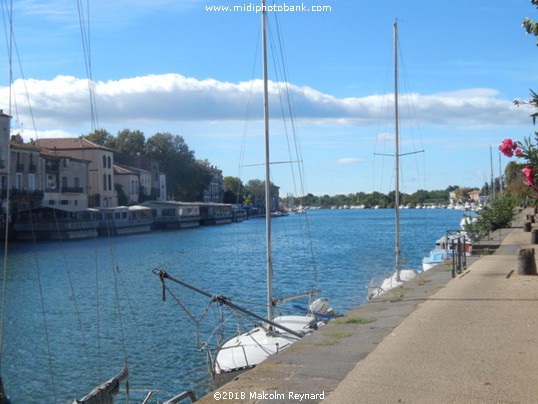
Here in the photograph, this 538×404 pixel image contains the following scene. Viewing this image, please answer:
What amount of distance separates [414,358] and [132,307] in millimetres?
18569

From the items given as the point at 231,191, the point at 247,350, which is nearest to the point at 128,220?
the point at 247,350

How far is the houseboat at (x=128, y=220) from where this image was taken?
278 feet

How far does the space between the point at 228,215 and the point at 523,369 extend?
127 m

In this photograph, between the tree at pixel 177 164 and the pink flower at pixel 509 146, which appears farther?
the tree at pixel 177 164

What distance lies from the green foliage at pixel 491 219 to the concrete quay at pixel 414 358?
2689cm

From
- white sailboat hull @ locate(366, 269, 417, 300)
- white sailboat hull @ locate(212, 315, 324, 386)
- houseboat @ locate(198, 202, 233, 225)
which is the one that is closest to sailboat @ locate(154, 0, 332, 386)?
white sailboat hull @ locate(212, 315, 324, 386)

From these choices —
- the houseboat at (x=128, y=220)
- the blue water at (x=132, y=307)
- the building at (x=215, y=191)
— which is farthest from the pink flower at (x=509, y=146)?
the building at (x=215, y=191)

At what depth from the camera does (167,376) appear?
1631 cm

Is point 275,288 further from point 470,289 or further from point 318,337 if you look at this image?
point 318,337

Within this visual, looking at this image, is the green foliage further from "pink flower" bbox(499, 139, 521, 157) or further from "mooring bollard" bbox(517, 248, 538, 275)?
"pink flower" bbox(499, 139, 521, 157)

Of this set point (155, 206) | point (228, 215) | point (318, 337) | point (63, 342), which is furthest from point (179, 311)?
point (228, 215)

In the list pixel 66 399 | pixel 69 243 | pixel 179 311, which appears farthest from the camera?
pixel 69 243

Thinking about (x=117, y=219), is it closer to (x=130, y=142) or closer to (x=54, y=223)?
(x=54, y=223)

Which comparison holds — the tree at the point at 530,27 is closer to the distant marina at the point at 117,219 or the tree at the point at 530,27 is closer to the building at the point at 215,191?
the distant marina at the point at 117,219
